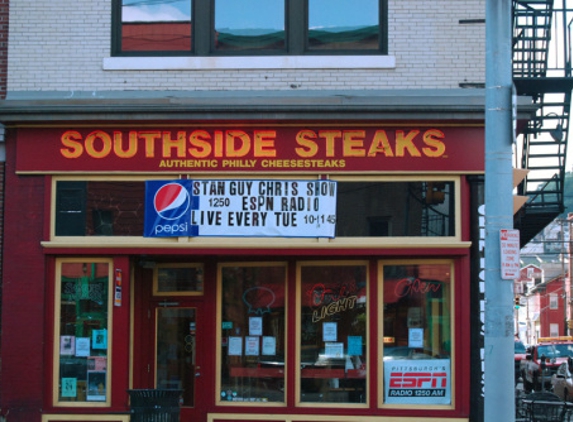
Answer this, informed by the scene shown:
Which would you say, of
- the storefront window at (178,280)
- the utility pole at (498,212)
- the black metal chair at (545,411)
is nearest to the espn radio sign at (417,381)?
the black metal chair at (545,411)

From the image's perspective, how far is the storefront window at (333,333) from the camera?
37.9 ft

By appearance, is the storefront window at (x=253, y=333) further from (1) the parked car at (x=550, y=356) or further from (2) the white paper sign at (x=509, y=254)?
(1) the parked car at (x=550, y=356)

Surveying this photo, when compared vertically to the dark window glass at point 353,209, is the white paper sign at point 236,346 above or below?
below

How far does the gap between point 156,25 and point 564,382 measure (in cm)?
1601

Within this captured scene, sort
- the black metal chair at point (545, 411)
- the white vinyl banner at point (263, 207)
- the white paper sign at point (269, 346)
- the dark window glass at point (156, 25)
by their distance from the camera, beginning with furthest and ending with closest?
the black metal chair at point (545, 411), the dark window glass at point (156, 25), the white paper sign at point (269, 346), the white vinyl banner at point (263, 207)

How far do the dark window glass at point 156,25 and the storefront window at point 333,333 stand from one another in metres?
3.62

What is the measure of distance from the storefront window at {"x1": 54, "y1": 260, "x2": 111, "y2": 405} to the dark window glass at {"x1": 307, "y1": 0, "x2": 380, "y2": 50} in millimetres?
4267

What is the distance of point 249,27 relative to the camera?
12.0m

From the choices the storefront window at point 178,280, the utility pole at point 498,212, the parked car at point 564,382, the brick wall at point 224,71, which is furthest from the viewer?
the parked car at point 564,382

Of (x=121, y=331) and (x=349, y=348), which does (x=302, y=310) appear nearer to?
(x=349, y=348)

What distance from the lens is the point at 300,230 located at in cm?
1144

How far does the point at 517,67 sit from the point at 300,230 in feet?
17.4

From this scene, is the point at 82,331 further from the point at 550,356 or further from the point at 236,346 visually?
the point at 550,356

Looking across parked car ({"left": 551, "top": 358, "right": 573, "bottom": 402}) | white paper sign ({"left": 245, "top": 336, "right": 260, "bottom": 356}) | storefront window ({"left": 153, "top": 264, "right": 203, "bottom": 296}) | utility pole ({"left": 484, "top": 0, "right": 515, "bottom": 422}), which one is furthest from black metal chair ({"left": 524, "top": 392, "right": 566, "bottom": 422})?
parked car ({"left": 551, "top": 358, "right": 573, "bottom": 402})
